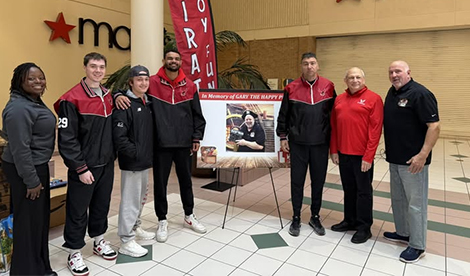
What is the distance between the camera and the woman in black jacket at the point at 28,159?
1.92 meters

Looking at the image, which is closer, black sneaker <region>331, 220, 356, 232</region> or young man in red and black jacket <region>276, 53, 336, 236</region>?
young man in red and black jacket <region>276, 53, 336, 236</region>

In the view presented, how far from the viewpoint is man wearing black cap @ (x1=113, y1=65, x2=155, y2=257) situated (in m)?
2.54

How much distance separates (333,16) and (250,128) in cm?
749

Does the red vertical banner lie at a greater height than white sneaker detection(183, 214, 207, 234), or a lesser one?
greater

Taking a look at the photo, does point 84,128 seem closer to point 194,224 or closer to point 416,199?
point 194,224

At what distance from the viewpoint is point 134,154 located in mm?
2525

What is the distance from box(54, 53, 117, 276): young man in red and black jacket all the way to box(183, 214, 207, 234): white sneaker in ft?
3.00

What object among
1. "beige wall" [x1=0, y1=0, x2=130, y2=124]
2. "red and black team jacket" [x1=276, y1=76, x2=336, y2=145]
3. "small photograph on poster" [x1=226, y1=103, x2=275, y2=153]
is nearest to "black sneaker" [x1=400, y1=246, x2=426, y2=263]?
"red and black team jacket" [x1=276, y1=76, x2=336, y2=145]

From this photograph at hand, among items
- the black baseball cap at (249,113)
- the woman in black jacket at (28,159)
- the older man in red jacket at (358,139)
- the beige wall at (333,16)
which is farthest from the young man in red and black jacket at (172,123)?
the beige wall at (333,16)

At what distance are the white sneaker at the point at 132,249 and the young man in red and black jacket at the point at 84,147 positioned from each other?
34 cm

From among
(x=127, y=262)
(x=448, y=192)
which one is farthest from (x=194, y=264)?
(x=448, y=192)

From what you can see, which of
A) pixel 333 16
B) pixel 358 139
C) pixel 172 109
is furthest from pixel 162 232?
pixel 333 16

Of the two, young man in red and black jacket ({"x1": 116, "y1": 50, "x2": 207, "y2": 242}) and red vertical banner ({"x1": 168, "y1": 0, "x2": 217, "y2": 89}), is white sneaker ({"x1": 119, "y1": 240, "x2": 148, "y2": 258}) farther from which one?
red vertical banner ({"x1": 168, "y1": 0, "x2": 217, "y2": 89})

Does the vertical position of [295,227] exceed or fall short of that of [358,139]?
it falls short
